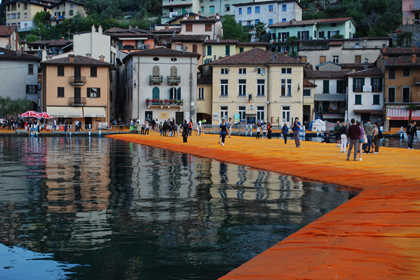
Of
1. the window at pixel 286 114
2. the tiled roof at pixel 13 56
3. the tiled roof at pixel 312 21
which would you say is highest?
the tiled roof at pixel 312 21

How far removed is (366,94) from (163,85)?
26875mm

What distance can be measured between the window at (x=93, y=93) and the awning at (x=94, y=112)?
1.54 metres

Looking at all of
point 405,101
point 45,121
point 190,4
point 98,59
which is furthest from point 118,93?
point 190,4

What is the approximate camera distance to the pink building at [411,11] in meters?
89.1

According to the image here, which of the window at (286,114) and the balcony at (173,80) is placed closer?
the balcony at (173,80)

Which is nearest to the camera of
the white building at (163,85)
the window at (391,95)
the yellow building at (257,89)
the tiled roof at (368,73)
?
the white building at (163,85)

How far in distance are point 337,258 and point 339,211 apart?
3.60 metres

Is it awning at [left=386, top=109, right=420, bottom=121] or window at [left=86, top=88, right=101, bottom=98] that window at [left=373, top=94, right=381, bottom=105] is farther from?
window at [left=86, top=88, right=101, bottom=98]

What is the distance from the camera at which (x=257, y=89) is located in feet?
205

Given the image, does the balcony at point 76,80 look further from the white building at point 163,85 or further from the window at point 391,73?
the window at point 391,73

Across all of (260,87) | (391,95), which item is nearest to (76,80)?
(260,87)

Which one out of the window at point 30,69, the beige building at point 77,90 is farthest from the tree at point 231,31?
the window at point 30,69

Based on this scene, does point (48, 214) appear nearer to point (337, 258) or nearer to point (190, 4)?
point (337, 258)

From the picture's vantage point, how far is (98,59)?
6525cm
